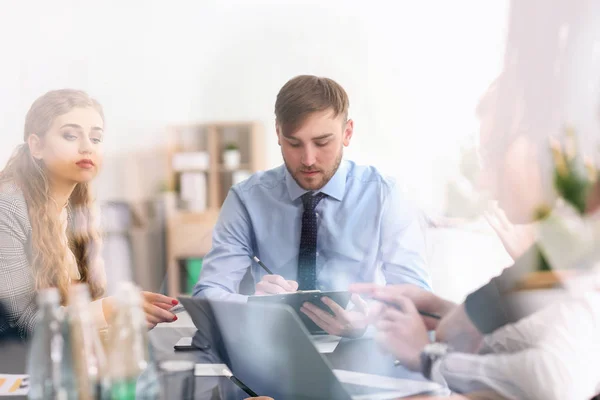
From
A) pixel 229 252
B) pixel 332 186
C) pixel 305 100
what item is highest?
pixel 305 100

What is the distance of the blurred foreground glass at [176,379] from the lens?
102 centimetres

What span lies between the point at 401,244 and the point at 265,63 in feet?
1.30

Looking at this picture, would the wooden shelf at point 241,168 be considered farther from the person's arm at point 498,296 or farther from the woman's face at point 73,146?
the person's arm at point 498,296

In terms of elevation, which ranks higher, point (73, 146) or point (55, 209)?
point (73, 146)

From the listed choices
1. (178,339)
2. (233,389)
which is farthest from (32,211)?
(233,389)

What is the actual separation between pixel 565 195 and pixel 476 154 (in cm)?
16

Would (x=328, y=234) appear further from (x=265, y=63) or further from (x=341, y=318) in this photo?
(x=265, y=63)

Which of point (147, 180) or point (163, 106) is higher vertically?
point (163, 106)

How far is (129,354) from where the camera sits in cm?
96

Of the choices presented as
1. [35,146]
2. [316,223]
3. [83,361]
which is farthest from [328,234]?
[35,146]

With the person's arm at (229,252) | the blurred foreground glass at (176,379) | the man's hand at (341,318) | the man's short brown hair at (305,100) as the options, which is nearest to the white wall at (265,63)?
the man's short brown hair at (305,100)

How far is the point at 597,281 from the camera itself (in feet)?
3.20

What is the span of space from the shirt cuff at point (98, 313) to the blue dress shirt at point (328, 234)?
179mm

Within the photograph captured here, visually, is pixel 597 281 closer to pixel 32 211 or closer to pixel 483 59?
pixel 483 59
